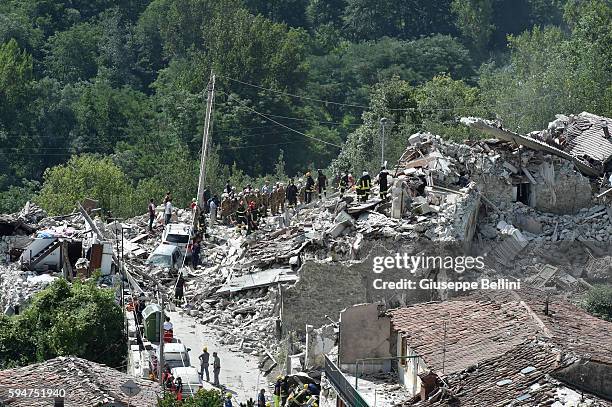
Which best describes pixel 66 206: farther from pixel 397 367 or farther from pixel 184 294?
pixel 397 367

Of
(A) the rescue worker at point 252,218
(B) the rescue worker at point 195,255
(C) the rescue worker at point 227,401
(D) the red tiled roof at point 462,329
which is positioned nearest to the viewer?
(D) the red tiled roof at point 462,329

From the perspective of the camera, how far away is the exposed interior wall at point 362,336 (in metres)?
46.3

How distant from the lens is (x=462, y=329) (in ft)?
147

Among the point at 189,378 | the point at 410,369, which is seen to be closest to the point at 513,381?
the point at 410,369

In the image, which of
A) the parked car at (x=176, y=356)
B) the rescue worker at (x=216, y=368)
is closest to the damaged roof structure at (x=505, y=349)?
the rescue worker at (x=216, y=368)

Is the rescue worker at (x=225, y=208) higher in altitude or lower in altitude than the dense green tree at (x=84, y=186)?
higher

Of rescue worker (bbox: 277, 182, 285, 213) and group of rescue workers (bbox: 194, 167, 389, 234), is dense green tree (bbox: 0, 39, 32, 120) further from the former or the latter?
rescue worker (bbox: 277, 182, 285, 213)

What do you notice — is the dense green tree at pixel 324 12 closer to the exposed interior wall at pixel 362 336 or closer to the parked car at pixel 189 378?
the parked car at pixel 189 378

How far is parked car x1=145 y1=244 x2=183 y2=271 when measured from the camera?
60125 millimetres

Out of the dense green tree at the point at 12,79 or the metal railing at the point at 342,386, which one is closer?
the metal railing at the point at 342,386

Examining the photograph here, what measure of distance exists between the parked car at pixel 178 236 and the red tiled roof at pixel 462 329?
574 inches

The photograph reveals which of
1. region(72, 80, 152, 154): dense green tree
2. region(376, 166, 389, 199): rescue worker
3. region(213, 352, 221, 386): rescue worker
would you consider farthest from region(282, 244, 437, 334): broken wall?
region(72, 80, 152, 154): dense green tree

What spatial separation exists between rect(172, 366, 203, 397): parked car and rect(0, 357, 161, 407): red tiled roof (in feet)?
7.59

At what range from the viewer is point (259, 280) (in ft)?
187
